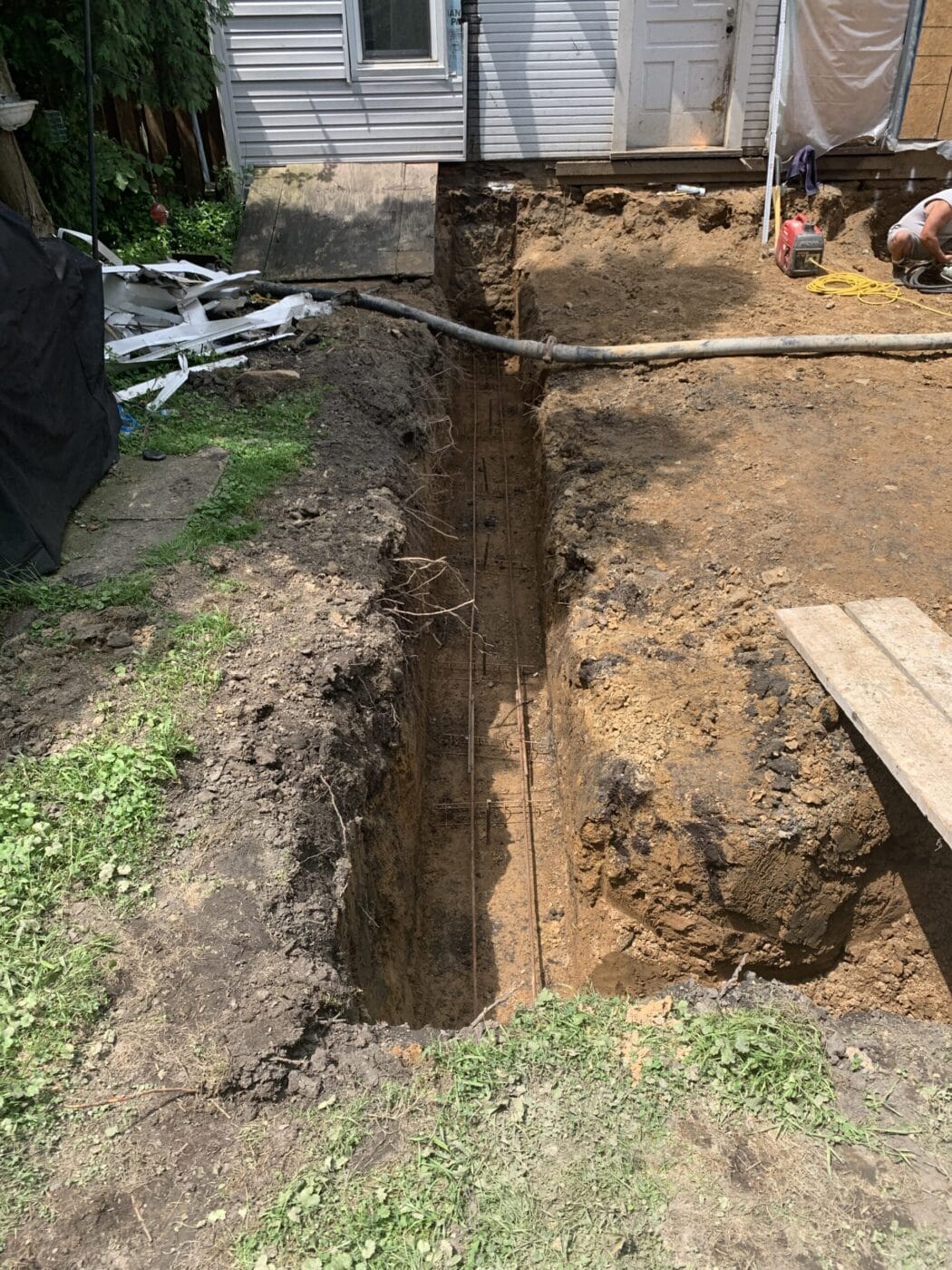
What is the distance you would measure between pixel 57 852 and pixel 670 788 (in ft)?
8.92

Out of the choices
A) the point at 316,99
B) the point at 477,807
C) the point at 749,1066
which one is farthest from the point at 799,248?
the point at 749,1066

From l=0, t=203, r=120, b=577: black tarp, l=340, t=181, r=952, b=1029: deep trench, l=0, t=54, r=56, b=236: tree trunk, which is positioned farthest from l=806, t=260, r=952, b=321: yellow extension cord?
l=0, t=54, r=56, b=236: tree trunk

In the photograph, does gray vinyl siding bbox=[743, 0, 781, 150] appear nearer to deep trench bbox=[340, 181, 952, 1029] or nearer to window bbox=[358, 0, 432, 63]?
window bbox=[358, 0, 432, 63]

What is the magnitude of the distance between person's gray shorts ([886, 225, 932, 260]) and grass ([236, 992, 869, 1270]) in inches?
361

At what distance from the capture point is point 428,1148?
8.25ft

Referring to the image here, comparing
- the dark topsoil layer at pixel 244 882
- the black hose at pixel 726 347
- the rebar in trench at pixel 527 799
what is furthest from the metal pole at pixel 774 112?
the dark topsoil layer at pixel 244 882

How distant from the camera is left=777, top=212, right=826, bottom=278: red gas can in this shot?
29.9 ft

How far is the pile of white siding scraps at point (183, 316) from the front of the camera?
279 inches

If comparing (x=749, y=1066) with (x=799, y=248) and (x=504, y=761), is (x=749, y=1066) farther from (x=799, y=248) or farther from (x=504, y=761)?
(x=799, y=248)

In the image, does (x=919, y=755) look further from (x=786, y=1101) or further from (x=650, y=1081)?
(x=650, y=1081)

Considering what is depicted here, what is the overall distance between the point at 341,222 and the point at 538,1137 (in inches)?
377

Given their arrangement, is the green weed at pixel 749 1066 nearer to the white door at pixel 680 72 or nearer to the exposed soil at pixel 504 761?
the exposed soil at pixel 504 761

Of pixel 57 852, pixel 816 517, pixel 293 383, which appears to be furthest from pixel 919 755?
pixel 293 383

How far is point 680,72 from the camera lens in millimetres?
9836
